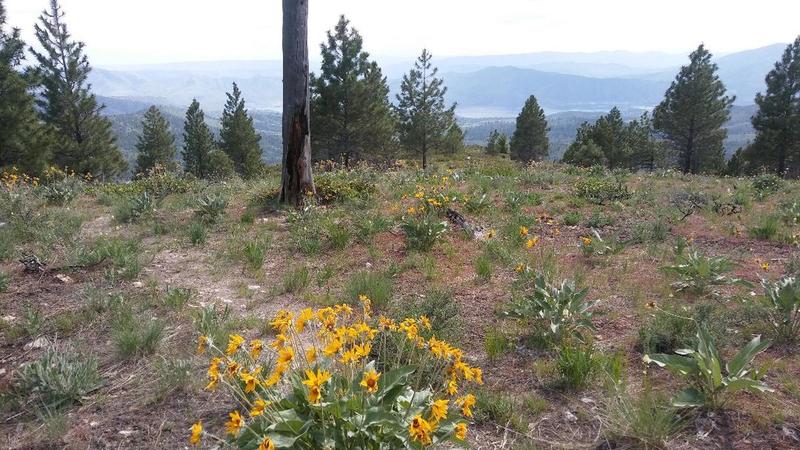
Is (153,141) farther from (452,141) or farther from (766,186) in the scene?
(766,186)

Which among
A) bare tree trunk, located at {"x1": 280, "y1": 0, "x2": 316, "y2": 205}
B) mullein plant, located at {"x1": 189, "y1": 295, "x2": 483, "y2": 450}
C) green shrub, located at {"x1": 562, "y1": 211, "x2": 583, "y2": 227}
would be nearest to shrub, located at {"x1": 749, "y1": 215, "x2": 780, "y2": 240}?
green shrub, located at {"x1": 562, "y1": 211, "x2": 583, "y2": 227}

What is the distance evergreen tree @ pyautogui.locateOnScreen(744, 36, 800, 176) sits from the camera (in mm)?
31094

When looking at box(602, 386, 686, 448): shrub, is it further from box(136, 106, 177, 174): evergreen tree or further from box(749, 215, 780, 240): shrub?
box(136, 106, 177, 174): evergreen tree

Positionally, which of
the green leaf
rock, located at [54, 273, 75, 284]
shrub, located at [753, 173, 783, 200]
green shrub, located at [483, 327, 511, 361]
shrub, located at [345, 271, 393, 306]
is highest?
shrub, located at [753, 173, 783, 200]

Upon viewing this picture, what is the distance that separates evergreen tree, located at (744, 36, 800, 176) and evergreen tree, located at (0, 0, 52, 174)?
42911mm

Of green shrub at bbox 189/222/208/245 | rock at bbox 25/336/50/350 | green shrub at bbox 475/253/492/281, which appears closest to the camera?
rock at bbox 25/336/50/350

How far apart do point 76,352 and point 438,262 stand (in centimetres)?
344

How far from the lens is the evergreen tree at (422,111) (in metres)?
39.1

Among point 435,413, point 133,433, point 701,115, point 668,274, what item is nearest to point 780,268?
point 668,274

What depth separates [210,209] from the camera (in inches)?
285

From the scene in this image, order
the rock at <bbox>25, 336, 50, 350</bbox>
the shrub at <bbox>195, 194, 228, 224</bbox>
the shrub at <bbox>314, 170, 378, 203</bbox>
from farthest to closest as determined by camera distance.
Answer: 1. the shrub at <bbox>314, 170, 378, 203</bbox>
2. the shrub at <bbox>195, 194, 228, 224</bbox>
3. the rock at <bbox>25, 336, 50, 350</bbox>

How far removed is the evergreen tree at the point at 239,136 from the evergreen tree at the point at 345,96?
1081 centimetres

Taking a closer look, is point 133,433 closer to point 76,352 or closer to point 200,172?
point 76,352

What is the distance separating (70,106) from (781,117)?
46.0 meters
